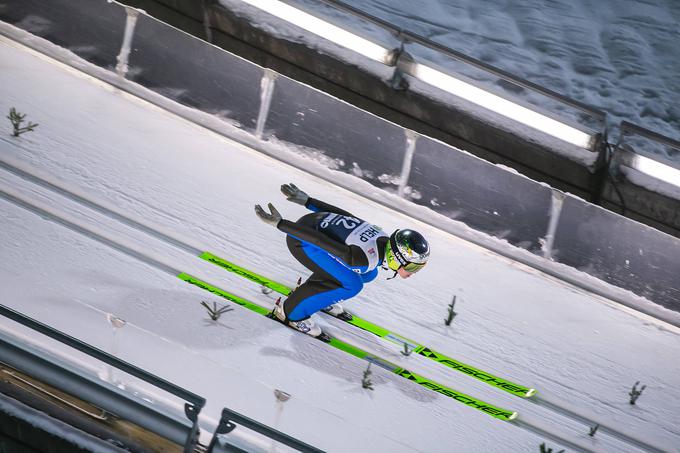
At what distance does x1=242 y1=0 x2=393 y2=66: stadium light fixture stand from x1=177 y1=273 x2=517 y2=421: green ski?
9.07 feet

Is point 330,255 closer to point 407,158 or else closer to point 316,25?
point 407,158

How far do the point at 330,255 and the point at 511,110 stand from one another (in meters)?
2.66

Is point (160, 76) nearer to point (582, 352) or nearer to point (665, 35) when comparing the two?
point (582, 352)

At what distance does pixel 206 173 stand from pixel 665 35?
8.03 meters

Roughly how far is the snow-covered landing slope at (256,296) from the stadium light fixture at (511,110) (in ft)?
4.12

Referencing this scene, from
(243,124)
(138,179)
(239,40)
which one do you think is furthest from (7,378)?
(239,40)

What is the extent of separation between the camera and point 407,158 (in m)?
7.78

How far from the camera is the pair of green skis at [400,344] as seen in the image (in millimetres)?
6164

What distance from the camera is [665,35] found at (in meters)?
12.3

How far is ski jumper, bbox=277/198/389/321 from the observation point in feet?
19.1

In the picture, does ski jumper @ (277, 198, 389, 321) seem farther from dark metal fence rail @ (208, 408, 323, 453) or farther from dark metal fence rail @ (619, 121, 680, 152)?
dark metal fence rail @ (619, 121, 680, 152)

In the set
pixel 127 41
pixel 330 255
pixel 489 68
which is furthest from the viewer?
pixel 489 68

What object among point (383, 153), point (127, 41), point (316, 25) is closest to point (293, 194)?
point (383, 153)

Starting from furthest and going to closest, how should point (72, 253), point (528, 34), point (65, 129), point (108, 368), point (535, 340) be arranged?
point (528, 34)
point (65, 129)
point (535, 340)
point (72, 253)
point (108, 368)
